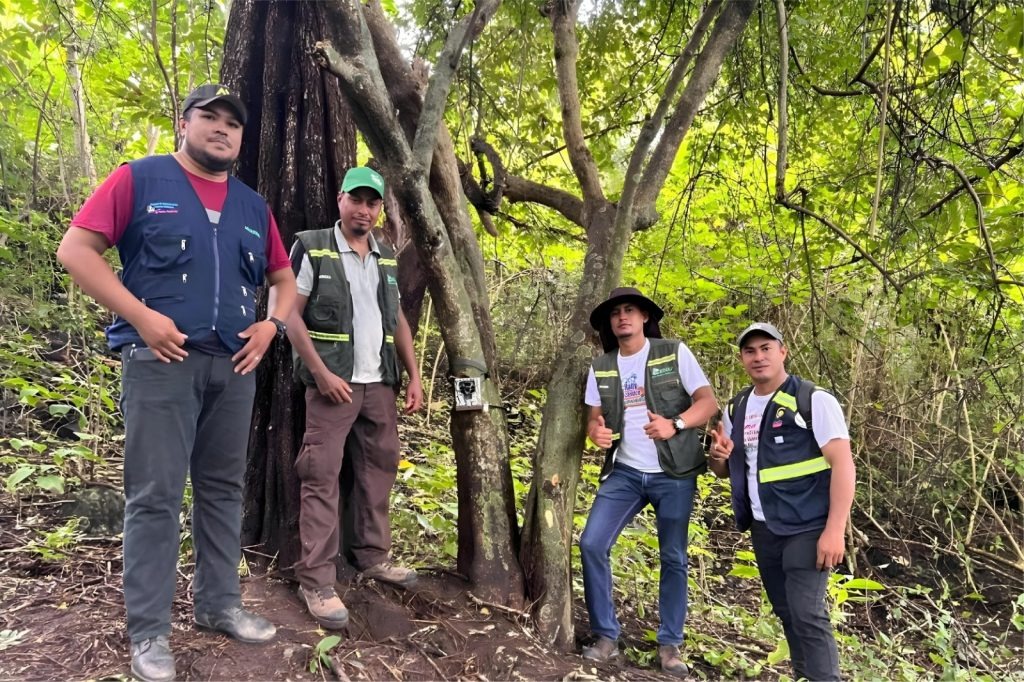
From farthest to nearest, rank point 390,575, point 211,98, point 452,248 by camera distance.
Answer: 1. point 452,248
2. point 390,575
3. point 211,98

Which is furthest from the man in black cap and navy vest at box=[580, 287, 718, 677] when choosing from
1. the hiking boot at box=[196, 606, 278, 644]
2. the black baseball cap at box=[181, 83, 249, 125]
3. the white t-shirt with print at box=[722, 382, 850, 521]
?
the black baseball cap at box=[181, 83, 249, 125]

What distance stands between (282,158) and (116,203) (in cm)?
140

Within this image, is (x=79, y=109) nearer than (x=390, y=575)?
No

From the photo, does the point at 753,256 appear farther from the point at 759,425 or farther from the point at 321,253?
the point at 321,253

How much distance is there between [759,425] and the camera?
3420mm

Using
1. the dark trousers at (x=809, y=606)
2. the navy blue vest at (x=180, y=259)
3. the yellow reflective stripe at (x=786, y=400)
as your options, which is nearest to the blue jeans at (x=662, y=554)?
the dark trousers at (x=809, y=606)

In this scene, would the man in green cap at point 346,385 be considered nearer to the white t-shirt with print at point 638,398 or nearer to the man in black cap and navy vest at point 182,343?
the man in black cap and navy vest at point 182,343

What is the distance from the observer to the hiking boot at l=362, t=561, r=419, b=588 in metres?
3.41

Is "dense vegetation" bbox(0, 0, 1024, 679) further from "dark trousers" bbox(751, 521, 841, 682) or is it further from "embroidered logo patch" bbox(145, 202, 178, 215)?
"embroidered logo patch" bbox(145, 202, 178, 215)

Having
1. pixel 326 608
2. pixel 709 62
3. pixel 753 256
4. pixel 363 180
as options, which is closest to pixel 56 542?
pixel 326 608

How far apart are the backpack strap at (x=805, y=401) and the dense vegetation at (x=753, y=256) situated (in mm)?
322

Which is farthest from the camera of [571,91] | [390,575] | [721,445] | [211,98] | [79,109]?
[79,109]

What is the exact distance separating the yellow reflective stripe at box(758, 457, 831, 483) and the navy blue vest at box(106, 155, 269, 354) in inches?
102

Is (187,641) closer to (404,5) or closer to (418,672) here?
(418,672)
